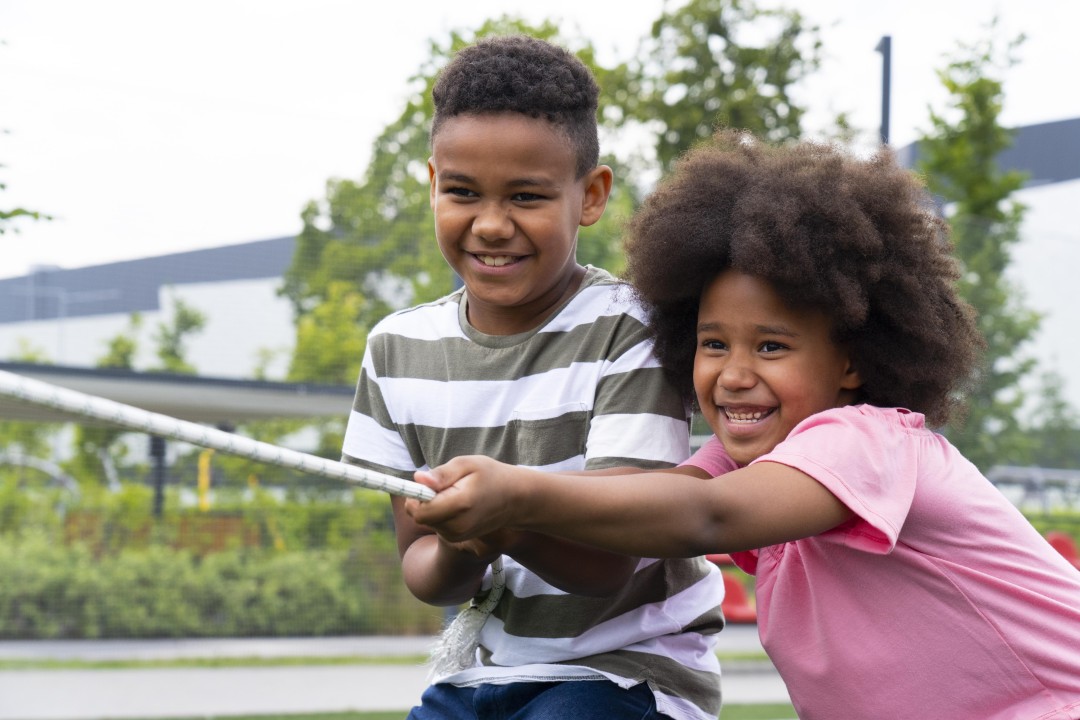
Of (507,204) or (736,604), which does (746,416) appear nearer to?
(507,204)

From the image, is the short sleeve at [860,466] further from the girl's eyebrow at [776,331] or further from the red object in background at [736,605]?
the red object in background at [736,605]

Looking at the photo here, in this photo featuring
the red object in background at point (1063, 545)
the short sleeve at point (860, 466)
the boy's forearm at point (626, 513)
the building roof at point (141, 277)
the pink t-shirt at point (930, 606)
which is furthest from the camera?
the red object in background at point (1063, 545)

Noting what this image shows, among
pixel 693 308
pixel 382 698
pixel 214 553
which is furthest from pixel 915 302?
pixel 214 553

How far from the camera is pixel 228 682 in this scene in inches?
257

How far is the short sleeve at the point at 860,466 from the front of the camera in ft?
5.33

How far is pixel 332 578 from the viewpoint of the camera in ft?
23.8

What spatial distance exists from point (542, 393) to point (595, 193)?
37 centimetres

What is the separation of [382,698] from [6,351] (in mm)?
2622

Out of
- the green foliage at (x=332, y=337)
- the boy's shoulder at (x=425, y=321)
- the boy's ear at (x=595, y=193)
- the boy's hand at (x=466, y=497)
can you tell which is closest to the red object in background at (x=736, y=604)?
the green foliage at (x=332, y=337)

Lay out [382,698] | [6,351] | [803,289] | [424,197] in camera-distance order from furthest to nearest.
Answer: [424,197] < [6,351] < [382,698] < [803,289]

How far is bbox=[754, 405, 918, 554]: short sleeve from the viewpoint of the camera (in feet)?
5.33

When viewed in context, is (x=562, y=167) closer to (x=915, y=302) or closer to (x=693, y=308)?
(x=693, y=308)

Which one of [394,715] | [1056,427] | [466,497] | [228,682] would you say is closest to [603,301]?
[466,497]

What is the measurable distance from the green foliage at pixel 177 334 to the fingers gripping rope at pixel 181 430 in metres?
6.03
